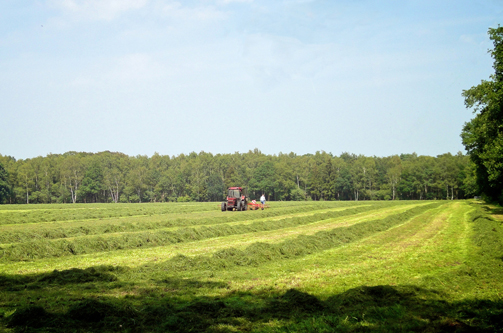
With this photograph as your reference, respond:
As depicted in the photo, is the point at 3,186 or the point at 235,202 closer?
the point at 235,202

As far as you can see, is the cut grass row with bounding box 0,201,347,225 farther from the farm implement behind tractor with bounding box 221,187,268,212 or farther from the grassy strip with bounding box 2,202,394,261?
the grassy strip with bounding box 2,202,394,261

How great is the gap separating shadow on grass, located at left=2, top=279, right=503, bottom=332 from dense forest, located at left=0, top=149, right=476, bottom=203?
106107mm

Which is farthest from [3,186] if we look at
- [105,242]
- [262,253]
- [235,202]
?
[262,253]

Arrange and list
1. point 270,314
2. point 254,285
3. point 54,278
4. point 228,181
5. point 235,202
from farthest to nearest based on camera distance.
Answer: point 228,181, point 235,202, point 54,278, point 254,285, point 270,314

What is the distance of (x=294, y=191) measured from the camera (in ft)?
378

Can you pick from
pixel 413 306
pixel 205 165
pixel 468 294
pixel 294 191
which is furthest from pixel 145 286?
pixel 205 165

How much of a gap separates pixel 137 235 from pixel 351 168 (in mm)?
109998

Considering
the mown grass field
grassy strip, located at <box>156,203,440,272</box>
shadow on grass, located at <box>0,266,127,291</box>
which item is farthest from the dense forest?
shadow on grass, located at <box>0,266,127,291</box>

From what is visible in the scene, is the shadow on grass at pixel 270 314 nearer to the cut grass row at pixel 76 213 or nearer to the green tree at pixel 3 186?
the cut grass row at pixel 76 213

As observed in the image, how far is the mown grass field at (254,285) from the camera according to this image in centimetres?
674

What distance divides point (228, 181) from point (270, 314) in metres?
107

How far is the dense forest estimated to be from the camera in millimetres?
109875

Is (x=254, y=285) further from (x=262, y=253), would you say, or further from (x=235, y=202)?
(x=235, y=202)

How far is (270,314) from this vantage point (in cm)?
728
